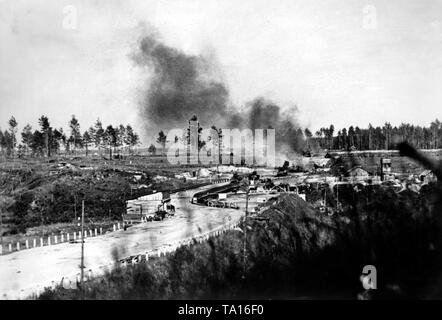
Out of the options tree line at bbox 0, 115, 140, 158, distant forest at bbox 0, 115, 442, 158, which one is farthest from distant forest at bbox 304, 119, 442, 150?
tree line at bbox 0, 115, 140, 158

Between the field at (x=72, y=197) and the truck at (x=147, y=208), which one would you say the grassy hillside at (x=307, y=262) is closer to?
the truck at (x=147, y=208)

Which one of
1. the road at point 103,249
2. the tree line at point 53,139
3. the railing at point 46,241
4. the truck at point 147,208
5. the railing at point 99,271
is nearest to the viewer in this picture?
the railing at point 99,271

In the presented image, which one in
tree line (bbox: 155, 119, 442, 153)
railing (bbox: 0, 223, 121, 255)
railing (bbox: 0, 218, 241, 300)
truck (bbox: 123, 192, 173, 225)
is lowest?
railing (bbox: 0, 223, 121, 255)

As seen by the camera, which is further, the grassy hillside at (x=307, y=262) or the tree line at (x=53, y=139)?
the tree line at (x=53, y=139)

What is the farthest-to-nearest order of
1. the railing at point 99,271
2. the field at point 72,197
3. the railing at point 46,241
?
1. the field at point 72,197
2. the railing at point 46,241
3. the railing at point 99,271

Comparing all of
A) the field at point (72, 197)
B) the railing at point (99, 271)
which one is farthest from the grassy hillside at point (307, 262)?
the field at point (72, 197)

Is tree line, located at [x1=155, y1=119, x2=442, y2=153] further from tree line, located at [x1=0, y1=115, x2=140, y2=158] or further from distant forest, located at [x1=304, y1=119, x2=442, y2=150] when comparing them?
tree line, located at [x1=0, y1=115, x2=140, y2=158]

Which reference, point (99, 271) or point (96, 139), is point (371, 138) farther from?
point (96, 139)

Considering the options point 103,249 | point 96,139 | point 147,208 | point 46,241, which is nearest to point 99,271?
point 103,249

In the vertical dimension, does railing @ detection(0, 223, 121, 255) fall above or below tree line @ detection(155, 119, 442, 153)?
below

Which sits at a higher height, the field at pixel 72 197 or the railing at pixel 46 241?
the field at pixel 72 197
